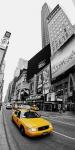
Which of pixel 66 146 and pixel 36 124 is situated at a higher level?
pixel 36 124

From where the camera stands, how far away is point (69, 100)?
48.2 metres

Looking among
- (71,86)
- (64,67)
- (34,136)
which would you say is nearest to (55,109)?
(71,86)

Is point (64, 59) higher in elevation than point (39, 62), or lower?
lower

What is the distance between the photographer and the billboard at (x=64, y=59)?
5021cm

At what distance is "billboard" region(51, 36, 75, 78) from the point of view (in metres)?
50.2

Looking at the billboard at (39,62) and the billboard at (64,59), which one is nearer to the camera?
the billboard at (64,59)

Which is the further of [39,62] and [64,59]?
[39,62]

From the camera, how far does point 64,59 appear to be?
179 feet

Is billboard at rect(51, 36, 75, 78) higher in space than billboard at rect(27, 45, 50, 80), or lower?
lower

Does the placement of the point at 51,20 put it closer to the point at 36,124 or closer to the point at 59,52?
the point at 59,52

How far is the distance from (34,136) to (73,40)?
49.7m

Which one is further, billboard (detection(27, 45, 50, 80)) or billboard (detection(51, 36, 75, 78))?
billboard (detection(27, 45, 50, 80))

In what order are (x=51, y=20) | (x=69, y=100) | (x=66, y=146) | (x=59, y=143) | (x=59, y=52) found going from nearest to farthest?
1. (x=66, y=146)
2. (x=59, y=143)
3. (x=69, y=100)
4. (x=59, y=52)
5. (x=51, y=20)

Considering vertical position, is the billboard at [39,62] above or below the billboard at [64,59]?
above
